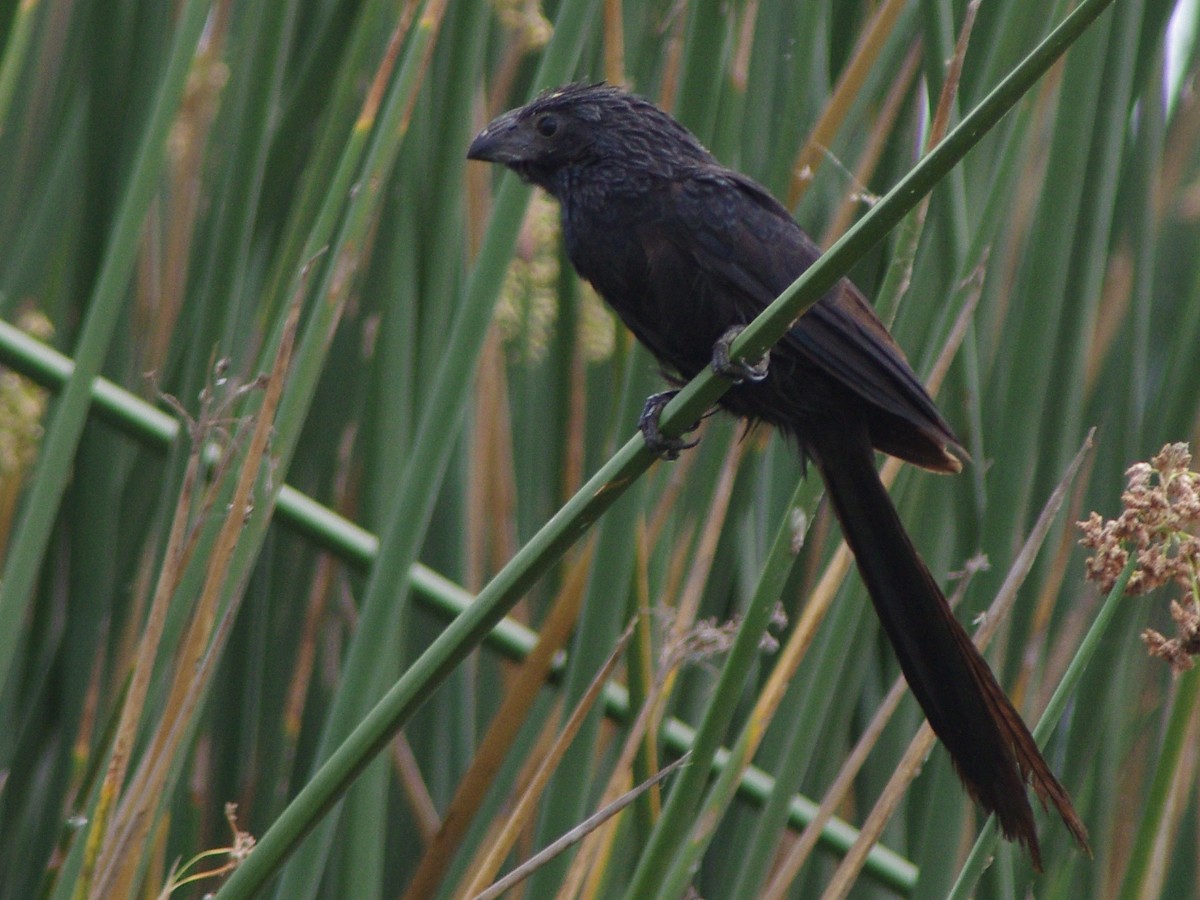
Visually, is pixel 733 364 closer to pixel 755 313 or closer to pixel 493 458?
pixel 755 313

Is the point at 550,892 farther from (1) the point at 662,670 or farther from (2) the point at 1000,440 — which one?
(2) the point at 1000,440

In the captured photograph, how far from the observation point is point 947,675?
1.33 m

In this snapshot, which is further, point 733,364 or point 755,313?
point 755,313

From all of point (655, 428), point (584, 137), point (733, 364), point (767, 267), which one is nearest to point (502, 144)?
point (584, 137)

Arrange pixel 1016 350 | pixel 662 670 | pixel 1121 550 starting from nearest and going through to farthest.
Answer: pixel 1121 550
pixel 662 670
pixel 1016 350

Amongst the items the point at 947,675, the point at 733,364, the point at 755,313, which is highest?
the point at 755,313

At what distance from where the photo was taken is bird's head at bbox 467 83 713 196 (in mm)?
1772

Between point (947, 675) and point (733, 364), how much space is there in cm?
41

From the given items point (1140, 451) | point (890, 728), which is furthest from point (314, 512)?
point (1140, 451)

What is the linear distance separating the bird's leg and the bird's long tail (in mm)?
148

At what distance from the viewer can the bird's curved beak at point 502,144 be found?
1.77 meters

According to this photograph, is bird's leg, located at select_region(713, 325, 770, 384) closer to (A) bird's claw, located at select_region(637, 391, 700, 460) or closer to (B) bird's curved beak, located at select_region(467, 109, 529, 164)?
(A) bird's claw, located at select_region(637, 391, 700, 460)

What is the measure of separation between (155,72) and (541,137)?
488mm

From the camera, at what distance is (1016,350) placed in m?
1.42
